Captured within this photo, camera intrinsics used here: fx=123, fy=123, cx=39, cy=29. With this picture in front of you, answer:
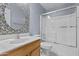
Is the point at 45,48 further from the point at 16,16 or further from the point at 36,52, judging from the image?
the point at 16,16

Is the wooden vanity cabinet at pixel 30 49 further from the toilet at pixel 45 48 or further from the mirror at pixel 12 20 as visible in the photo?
the mirror at pixel 12 20

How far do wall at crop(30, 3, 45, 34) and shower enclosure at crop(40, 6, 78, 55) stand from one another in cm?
6

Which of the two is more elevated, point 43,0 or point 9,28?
point 43,0

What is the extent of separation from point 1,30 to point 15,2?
0.43 metres

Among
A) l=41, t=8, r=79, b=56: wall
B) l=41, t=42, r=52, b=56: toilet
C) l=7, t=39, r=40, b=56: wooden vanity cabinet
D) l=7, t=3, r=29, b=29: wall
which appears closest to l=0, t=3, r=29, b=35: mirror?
l=7, t=3, r=29, b=29: wall

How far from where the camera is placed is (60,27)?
1706 millimetres

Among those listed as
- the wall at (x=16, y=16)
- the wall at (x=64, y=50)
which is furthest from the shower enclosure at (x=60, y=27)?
the wall at (x=16, y=16)

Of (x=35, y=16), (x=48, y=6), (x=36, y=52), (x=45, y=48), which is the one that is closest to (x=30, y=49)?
(x=36, y=52)

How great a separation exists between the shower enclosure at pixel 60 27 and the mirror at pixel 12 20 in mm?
254

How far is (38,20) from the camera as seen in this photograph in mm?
1712

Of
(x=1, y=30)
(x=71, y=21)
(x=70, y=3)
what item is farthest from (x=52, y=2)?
(x=1, y=30)

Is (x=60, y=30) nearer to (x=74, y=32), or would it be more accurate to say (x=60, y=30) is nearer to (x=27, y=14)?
(x=74, y=32)

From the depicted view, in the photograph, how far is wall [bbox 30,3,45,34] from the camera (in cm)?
170

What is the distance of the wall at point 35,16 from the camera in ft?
5.59
